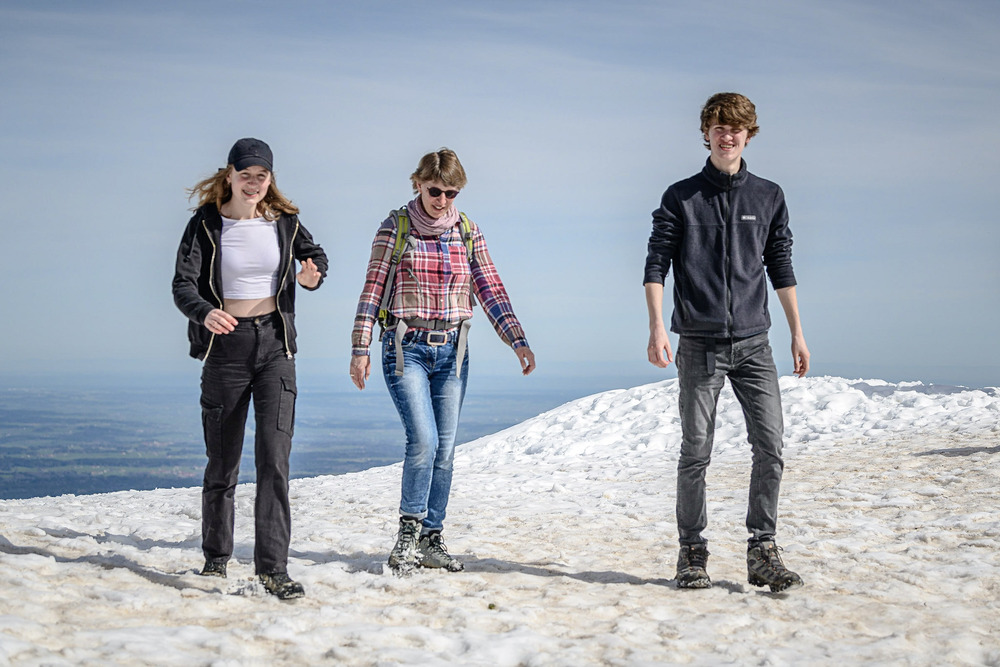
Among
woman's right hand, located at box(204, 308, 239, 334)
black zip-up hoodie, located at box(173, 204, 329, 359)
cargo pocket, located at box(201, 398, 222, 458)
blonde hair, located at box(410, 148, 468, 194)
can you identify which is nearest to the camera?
woman's right hand, located at box(204, 308, 239, 334)

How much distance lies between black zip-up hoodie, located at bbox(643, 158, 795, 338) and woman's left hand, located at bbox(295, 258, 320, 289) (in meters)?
1.97

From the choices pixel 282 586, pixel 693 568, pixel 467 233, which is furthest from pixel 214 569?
pixel 693 568

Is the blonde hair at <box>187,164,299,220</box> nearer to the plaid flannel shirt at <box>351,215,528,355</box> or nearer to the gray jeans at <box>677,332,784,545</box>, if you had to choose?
the plaid flannel shirt at <box>351,215,528,355</box>

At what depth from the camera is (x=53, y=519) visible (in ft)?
27.0

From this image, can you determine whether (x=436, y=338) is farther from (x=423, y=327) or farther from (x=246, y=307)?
(x=246, y=307)

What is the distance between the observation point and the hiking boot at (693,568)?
5.60m

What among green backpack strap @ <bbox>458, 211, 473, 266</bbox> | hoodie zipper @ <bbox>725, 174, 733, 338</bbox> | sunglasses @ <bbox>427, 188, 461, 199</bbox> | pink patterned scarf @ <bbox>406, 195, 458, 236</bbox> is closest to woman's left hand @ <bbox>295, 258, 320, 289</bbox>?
pink patterned scarf @ <bbox>406, 195, 458, 236</bbox>

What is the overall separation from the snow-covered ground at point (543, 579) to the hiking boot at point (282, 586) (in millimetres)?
94

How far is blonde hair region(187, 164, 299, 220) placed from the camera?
5375 mm

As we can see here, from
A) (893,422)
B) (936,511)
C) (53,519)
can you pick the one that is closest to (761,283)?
(936,511)

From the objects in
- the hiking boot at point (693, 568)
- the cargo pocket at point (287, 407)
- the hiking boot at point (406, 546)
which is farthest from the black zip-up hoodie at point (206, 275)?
the hiking boot at point (693, 568)

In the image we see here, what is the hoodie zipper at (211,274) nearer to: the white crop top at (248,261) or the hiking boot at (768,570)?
the white crop top at (248,261)

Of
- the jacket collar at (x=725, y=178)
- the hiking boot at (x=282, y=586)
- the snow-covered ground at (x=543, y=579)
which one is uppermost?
the jacket collar at (x=725, y=178)

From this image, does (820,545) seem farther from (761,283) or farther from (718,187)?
(718,187)
